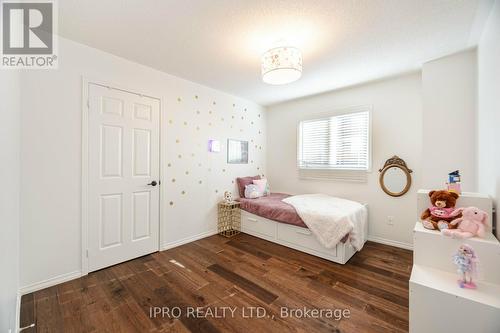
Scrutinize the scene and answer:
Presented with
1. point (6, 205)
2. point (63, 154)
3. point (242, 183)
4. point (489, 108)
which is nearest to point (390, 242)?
point (489, 108)

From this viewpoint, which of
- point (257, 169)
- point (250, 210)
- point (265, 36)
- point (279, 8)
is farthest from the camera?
point (257, 169)

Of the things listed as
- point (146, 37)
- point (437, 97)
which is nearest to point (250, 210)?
point (146, 37)

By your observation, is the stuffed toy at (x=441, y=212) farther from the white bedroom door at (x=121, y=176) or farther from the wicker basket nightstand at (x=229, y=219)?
the white bedroom door at (x=121, y=176)

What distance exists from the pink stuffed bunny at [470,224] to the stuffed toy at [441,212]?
5cm

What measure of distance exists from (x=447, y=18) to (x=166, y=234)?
12.8 feet

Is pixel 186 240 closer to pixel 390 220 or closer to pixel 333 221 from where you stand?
pixel 333 221

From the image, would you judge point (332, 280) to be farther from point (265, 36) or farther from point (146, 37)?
point (146, 37)

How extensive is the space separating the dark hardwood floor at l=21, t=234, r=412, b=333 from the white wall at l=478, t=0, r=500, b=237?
44.9 inches

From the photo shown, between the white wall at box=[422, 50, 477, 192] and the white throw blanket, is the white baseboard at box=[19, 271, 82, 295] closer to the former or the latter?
the white throw blanket

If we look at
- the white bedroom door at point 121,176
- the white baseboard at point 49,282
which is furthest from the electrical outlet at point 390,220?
the white baseboard at point 49,282

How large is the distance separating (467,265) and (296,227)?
183 centimetres

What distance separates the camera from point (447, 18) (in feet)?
5.78

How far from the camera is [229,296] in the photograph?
187 centimetres

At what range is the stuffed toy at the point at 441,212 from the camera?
1421mm
